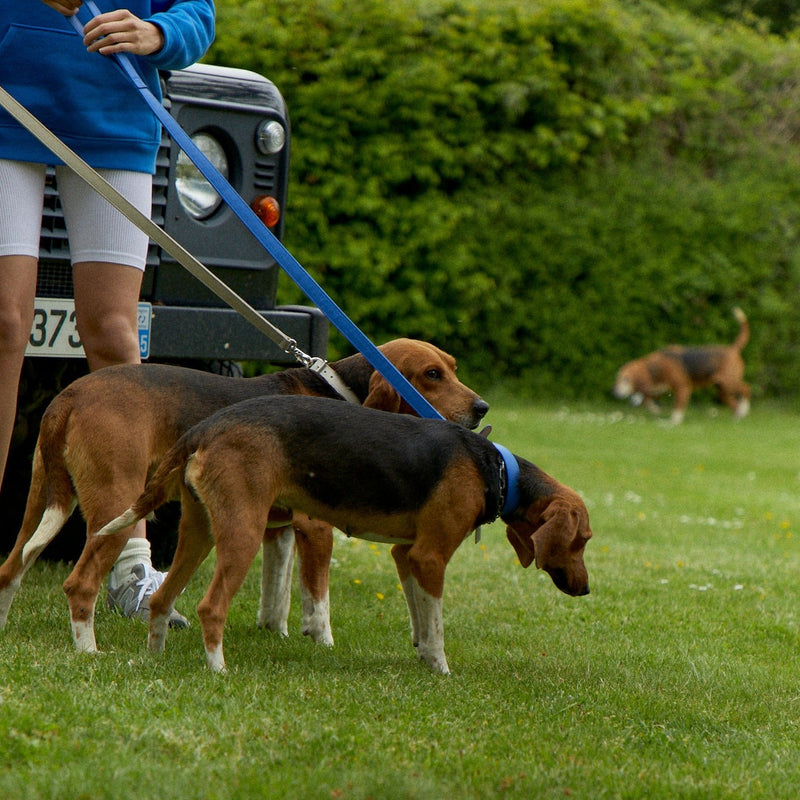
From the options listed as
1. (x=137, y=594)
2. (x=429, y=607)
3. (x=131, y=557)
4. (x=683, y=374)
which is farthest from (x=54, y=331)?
(x=683, y=374)

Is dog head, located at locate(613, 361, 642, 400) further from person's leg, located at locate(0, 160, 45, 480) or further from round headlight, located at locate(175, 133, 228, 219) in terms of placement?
person's leg, located at locate(0, 160, 45, 480)

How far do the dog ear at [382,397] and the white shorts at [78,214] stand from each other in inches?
36.6

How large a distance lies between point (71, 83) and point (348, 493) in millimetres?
1573

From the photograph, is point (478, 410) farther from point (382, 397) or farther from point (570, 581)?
point (570, 581)

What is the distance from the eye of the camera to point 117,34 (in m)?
3.75

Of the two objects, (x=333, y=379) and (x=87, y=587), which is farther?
(x=333, y=379)

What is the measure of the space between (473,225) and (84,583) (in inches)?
455

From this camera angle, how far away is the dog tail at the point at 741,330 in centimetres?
1578

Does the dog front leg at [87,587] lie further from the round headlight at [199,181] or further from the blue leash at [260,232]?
the round headlight at [199,181]

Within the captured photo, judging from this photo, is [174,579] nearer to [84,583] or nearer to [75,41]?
[84,583]

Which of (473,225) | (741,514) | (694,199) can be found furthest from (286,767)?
(694,199)

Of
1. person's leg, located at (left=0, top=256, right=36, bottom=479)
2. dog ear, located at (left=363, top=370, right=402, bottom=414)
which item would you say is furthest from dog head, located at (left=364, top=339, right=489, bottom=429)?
person's leg, located at (left=0, top=256, right=36, bottom=479)

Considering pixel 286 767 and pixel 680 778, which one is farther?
pixel 680 778

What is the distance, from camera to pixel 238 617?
4.66m
